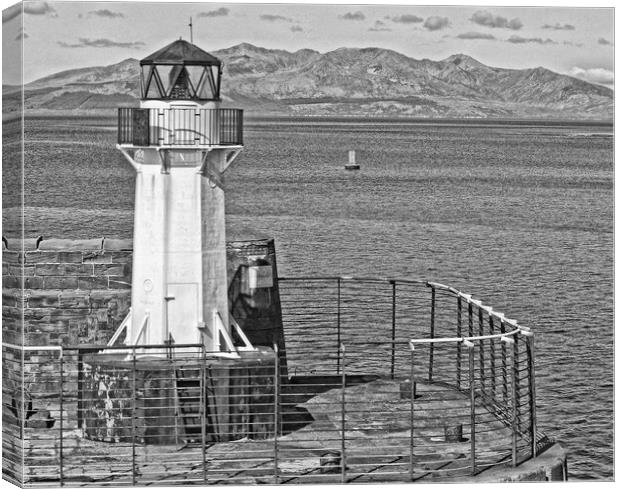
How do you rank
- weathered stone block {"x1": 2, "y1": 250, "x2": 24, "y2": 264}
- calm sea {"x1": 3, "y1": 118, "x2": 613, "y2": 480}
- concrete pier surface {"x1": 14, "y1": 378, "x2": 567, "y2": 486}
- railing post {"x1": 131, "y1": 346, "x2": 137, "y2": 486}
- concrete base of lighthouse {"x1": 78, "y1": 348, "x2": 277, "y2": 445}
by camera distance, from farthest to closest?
calm sea {"x1": 3, "y1": 118, "x2": 613, "y2": 480} → weathered stone block {"x1": 2, "y1": 250, "x2": 24, "y2": 264} → concrete base of lighthouse {"x1": 78, "y1": 348, "x2": 277, "y2": 445} → concrete pier surface {"x1": 14, "y1": 378, "x2": 567, "y2": 486} → railing post {"x1": 131, "y1": 346, "x2": 137, "y2": 486}

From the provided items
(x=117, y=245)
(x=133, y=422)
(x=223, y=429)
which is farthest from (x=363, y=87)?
(x=133, y=422)

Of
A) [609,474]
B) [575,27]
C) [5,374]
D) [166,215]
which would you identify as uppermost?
[575,27]

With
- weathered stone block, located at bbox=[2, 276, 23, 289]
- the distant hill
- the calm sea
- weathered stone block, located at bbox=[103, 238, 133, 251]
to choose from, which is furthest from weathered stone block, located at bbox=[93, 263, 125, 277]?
the distant hill

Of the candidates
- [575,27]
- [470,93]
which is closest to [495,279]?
[470,93]

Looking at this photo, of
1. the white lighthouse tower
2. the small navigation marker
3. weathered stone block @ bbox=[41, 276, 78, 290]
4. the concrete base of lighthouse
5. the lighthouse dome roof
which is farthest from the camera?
the small navigation marker

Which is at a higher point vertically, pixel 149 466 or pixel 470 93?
pixel 470 93

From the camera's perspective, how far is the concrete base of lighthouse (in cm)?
1260

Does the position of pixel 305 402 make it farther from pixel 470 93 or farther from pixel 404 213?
pixel 404 213

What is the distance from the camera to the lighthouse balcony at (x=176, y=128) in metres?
13.0

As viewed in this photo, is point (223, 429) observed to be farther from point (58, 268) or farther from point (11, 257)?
point (58, 268)

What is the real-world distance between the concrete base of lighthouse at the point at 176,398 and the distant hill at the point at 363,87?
18.2 ft

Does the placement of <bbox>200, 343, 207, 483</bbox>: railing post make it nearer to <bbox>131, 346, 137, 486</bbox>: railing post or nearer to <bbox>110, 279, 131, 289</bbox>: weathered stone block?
<bbox>131, 346, 137, 486</bbox>: railing post

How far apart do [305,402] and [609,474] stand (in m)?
2.44

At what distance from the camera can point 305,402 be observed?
45.6 ft
